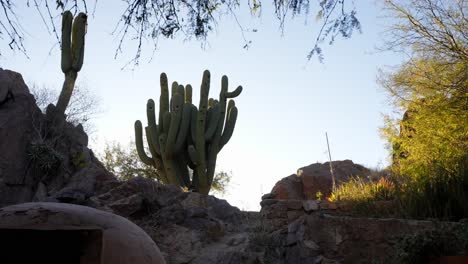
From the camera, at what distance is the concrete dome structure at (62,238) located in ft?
8.73

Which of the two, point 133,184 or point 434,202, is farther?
point 133,184

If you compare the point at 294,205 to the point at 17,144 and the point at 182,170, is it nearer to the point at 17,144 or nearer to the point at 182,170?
the point at 182,170

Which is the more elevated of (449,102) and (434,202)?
(449,102)

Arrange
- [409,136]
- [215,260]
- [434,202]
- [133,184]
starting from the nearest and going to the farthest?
[434,202]
[215,260]
[133,184]
[409,136]

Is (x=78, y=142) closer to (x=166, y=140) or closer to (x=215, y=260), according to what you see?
(x=166, y=140)

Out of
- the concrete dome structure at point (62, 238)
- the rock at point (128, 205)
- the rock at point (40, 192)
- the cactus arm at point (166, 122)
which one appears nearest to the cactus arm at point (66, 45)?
the cactus arm at point (166, 122)

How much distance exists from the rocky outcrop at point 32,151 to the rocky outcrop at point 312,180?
7.86m

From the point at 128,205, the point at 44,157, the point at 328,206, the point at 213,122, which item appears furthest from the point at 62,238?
the point at 213,122

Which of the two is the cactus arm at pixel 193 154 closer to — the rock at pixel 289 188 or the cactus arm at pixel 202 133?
the cactus arm at pixel 202 133

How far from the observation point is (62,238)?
2783 millimetres

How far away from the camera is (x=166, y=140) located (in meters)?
16.2

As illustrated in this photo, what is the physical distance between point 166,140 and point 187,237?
6.54m

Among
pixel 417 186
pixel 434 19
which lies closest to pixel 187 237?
pixel 417 186

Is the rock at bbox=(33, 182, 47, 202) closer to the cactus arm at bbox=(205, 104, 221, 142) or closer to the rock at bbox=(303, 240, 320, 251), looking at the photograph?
the cactus arm at bbox=(205, 104, 221, 142)
